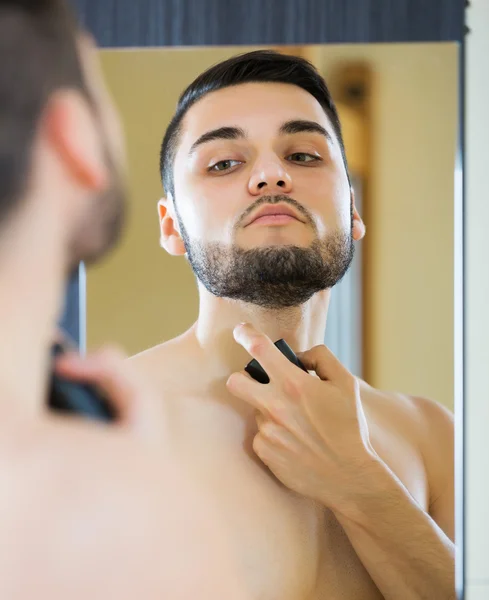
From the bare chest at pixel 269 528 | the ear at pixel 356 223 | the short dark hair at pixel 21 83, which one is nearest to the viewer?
the short dark hair at pixel 21 83

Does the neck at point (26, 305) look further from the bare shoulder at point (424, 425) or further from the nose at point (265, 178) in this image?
the bare shoulder at point (424, 425)

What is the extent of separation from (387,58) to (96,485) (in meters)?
0.74

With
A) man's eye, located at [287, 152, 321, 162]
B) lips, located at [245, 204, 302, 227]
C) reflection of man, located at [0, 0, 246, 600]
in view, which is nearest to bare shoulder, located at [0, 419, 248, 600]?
reflection of man, located at [0, 0, 246, 600]

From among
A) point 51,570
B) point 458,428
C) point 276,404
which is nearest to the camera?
A: point 51,570

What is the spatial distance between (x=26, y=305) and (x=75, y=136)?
8.1 inches

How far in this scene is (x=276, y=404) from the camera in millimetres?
994

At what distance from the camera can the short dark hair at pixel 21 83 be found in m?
0.81

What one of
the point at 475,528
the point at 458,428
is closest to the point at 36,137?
the point at 458,428

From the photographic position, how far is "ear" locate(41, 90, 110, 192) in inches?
32.9

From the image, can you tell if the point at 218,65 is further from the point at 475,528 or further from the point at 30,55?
the point at 475,528

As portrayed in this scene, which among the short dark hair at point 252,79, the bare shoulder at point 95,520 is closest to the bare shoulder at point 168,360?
the bare shoulder at point 95,520

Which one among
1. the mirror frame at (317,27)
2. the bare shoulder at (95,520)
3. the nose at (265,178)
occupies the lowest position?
the bare shoulder at (95,520)

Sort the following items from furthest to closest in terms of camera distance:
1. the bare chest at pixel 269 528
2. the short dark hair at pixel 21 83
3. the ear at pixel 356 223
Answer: the ear at pixel 356 223, the bare chest at pixel 269 528, the short dark hair at pixel 21 83

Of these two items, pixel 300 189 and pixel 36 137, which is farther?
pixel 300 189
